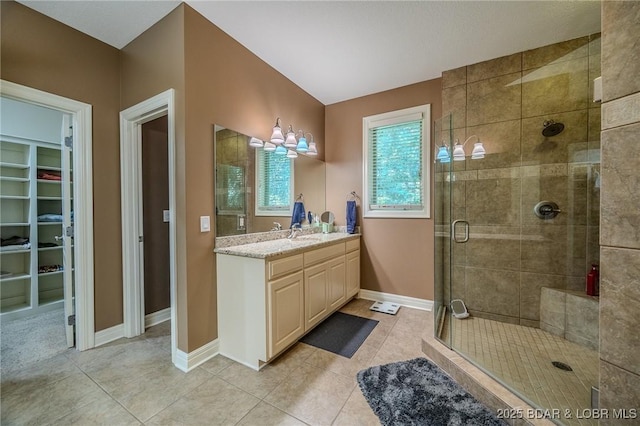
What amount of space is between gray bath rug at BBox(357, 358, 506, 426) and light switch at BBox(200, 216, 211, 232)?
1.60m

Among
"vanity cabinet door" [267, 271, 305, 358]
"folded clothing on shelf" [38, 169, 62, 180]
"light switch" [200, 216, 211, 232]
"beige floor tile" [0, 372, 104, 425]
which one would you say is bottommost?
"beige floor tile" [0, 372, 104, 425]

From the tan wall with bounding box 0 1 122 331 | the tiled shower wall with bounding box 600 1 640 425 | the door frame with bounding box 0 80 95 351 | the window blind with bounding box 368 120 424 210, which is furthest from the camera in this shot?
the window blind with bounding box 368 120 424 210

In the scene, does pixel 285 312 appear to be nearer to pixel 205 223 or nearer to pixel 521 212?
pixel 205 223

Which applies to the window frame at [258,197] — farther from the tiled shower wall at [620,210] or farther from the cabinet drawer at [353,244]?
the tiled shower wall at [620,210]

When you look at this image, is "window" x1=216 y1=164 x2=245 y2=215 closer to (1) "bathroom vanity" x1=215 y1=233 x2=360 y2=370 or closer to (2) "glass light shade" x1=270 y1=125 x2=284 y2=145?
(1) "bathroom vanity" x1=215 y1=233 x2=360 y2=370

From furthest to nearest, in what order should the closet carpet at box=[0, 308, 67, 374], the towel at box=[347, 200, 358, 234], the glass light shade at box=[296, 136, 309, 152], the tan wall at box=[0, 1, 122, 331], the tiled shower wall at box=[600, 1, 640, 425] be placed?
the towel at box=[347, 200, 358, 234], the glass light shade at box=[296, 136, 309, 152], the closet carpet at box=[0, 308, 67, 374], the tan wall at box=[0, 1, 122, 331], the tiled shower wall at box=[600, 1, 640, 425]

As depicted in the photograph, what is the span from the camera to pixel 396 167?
3.23m

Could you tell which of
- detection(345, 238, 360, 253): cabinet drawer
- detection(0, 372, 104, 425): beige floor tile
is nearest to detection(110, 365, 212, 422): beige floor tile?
detection(0, 372, 104, 425): beige floor tile

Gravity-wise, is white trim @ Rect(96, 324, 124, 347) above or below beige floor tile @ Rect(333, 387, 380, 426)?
above

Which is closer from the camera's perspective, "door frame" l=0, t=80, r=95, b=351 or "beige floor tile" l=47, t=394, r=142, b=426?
"beige floor tile" l=47, t=394, r=142, b=426

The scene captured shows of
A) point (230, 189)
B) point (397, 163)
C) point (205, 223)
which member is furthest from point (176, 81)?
point (397, 163)

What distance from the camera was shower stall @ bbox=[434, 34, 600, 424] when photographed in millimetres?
2074

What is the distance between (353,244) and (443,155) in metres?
1.45

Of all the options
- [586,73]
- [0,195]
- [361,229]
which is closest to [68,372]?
[0,195]
